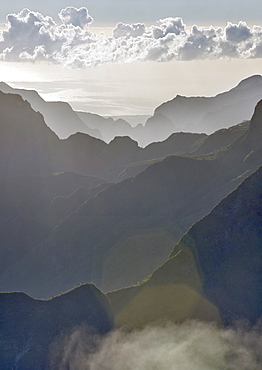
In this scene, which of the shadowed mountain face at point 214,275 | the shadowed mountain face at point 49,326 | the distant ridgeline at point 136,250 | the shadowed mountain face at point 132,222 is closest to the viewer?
the shadowed mountain face at point 214,275

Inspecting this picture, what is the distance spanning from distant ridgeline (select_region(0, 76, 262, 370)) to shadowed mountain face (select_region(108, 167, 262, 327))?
17 cm

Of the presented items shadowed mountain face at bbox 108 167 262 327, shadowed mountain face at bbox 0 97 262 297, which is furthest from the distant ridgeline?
shadowed mountain face at bbox 0 97 262 297

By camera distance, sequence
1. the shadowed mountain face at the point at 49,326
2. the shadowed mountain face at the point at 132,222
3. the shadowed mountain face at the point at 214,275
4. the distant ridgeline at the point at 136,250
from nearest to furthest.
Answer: the shadowed mountain face at the point at 214,275 → the distant ridgeline at the point at 136,250 → the shadowed mountain face at the point at 49,326 → the shadowed mountain face at the point at 132,222

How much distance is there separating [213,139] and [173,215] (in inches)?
2730

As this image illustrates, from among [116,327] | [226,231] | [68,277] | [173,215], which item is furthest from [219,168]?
[116,327]

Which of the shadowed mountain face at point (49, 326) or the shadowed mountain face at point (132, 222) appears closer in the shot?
the shadowed mountain face at point (49, 326)

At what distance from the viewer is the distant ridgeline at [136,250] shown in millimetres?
71062

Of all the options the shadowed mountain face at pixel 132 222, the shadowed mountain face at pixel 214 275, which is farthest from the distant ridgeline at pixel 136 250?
the shadowed mountain face at pixel 132 222

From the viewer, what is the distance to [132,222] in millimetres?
142125

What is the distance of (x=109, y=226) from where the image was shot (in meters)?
145

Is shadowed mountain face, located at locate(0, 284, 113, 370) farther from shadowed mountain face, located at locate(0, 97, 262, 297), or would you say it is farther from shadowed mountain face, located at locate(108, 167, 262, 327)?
shadowed mountain face, located at locate(0, 97, 262, 297)

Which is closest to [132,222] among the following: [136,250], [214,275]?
[136,250]

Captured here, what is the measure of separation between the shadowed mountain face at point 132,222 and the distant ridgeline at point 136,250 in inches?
15.8

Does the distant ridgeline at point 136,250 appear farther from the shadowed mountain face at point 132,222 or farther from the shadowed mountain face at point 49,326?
the shadowed mountain face at point 132,222
